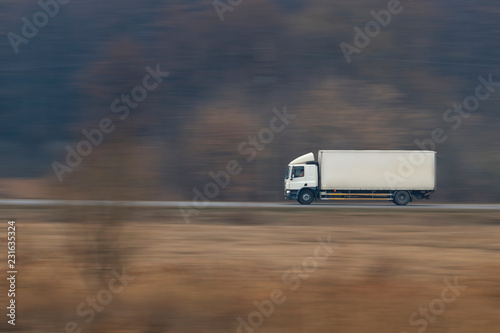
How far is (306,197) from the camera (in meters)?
30.6

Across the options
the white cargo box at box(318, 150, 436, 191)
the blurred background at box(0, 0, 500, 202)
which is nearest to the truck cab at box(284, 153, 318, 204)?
the white cargo box at box(318, 150, 436, 191)

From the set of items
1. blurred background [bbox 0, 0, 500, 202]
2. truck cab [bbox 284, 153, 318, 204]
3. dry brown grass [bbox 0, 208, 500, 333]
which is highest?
blurred background [bbox 0, 0, 500, 202]

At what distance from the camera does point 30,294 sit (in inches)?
387

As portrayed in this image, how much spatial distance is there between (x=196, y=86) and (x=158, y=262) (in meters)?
28.2

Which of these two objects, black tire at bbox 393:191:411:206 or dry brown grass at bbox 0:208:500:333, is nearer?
dry brown grass at bbox 0:208:500:333

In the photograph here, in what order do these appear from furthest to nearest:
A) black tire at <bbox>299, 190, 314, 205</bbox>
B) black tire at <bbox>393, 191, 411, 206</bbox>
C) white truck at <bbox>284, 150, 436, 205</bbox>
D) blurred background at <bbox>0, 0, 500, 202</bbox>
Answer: blurred background at <bbox>0, 0, 500, 202</bbox>, black tire at <bbox>299, 190, 314, 205</bbox>, white truck at <bbox>284, 150, 436, 205</bbox>, black tire at <bbox>393, 191, 411, 206</bbox>

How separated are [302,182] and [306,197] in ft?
2.25

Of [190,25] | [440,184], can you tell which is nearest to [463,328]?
[440,184]

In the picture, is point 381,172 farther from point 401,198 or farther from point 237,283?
point 237,283

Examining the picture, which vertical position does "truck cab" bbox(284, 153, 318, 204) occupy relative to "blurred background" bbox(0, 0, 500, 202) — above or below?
below

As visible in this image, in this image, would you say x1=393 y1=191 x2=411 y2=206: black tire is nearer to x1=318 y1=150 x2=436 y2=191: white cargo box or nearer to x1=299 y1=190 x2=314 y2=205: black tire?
x1=318 y1=150 x2=436 y2=191: white cargo box

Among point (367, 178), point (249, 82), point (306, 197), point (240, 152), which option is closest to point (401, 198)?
point (367, 178)

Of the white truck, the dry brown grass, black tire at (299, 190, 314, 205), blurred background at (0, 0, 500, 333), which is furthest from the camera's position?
black tire at (299, 190, 314, 205)

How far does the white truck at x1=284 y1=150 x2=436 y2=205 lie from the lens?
30359 millimetres
